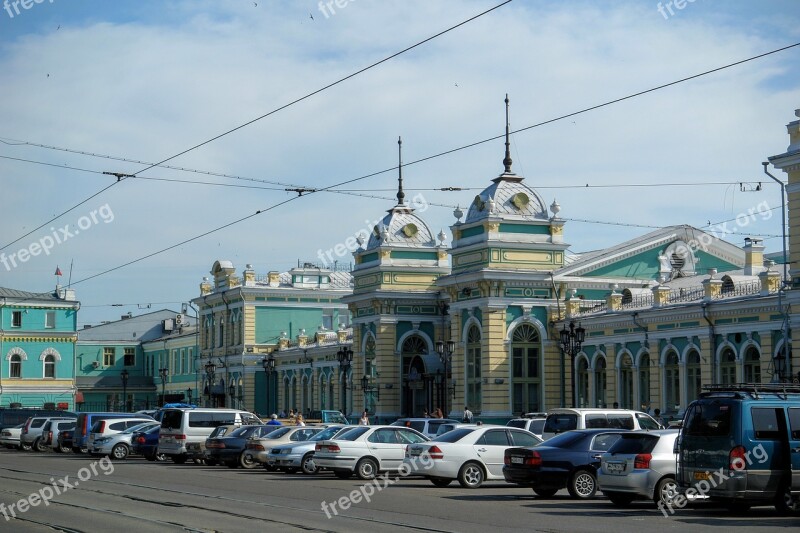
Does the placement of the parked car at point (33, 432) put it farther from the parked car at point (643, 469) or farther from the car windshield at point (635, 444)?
the parked car at point (643, 469)

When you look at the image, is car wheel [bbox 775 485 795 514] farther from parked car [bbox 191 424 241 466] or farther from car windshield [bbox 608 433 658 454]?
parked car [bbox 191 424 241 466]

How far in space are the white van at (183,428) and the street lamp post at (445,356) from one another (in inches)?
500

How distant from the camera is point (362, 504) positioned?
73.8 feet

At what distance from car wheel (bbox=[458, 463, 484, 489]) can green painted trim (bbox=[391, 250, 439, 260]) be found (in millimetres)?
32584

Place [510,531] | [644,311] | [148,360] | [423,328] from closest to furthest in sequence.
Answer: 1. [510,531]
2. [644,311]
3. [423,328]
4. [148,360]

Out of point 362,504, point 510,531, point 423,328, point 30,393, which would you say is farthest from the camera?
point 30,393

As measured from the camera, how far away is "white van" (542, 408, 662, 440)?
3170 cm

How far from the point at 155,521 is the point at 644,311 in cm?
2901

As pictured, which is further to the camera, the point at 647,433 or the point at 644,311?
the point at 644,311

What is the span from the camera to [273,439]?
35094mm

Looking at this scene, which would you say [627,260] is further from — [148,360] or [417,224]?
[148,360]

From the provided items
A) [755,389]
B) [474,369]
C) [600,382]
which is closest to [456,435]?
[755,389]

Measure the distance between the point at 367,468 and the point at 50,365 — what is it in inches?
2437

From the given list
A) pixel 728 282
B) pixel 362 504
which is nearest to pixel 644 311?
pixel 728 282
